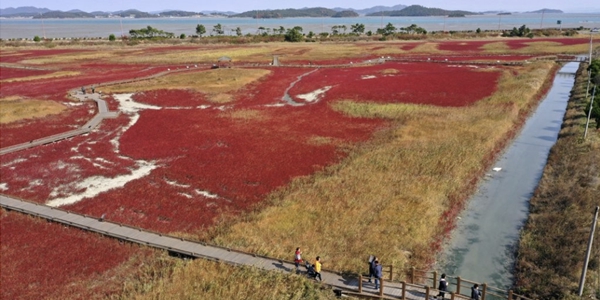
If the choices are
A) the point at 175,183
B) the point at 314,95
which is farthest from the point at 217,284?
the point at 314,95

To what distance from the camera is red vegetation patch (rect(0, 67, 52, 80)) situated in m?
102

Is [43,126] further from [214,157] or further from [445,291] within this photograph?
[445,291]

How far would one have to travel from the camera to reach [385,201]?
105 ft

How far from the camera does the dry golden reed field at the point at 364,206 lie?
2222 centimetres

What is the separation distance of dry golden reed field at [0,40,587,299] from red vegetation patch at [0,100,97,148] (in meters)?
2.58

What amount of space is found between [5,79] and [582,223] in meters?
114

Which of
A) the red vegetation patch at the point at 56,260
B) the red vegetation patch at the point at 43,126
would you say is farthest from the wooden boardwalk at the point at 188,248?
the red vegetation patch at the point at 43,126

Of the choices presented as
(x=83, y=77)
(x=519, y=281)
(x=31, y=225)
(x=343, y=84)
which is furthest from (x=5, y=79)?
(x=519, y=281)

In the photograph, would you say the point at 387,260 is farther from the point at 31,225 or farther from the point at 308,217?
the point at 31,225

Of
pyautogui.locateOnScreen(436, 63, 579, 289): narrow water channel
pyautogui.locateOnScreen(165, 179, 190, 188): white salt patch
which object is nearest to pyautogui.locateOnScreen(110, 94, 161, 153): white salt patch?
pyautogui.locateOnScreen(165, 179, 190, 188): white salt patch

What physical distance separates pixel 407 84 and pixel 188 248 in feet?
208

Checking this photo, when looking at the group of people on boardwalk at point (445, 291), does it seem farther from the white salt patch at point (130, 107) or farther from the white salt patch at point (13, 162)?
the white salt patch at point (130, 107)

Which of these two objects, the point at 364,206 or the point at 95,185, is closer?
the point at 364,206

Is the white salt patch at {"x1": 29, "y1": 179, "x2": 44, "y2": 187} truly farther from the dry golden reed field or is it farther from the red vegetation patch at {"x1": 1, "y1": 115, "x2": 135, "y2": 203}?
the dry golden reed field
